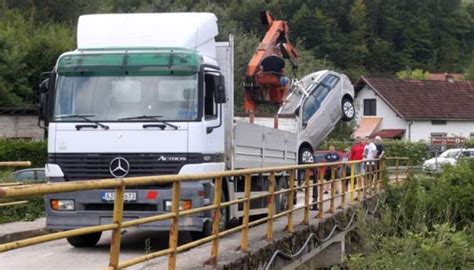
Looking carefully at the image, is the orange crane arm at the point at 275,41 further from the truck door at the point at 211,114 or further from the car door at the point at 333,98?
the truck door at the point at 211,114

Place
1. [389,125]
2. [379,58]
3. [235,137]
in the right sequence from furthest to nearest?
[379,58]
[389,125]
[235,137]

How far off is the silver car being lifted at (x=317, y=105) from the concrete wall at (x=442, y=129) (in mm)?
46875

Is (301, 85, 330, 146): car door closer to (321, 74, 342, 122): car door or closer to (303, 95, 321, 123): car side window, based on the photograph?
(303, 95, 321, 123): car side window

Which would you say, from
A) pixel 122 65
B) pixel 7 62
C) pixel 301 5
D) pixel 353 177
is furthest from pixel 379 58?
pixel 122 65

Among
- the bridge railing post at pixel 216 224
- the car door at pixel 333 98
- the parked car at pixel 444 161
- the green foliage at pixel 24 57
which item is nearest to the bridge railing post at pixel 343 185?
the car door at pixel 333 98

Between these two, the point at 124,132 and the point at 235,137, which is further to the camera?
the point at 235,137

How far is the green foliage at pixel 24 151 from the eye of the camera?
29.8m

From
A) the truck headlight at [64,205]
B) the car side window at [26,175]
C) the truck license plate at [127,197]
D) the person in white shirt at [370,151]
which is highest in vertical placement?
the person in white shirt at [370,151]

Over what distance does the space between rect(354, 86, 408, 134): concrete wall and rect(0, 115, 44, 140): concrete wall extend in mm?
34532

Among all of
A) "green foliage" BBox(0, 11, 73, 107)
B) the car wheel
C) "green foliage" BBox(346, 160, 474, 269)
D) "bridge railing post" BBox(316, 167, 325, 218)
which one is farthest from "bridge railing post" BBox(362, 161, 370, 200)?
"green foliage" BBox(0, 11, 73, 107)

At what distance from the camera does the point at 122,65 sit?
12023 millimetres

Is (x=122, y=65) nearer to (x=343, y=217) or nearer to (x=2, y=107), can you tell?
(x=343, y=217)

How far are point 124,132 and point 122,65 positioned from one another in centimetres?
104

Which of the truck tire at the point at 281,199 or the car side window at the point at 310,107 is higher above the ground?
the car side window at the point at 310,107
